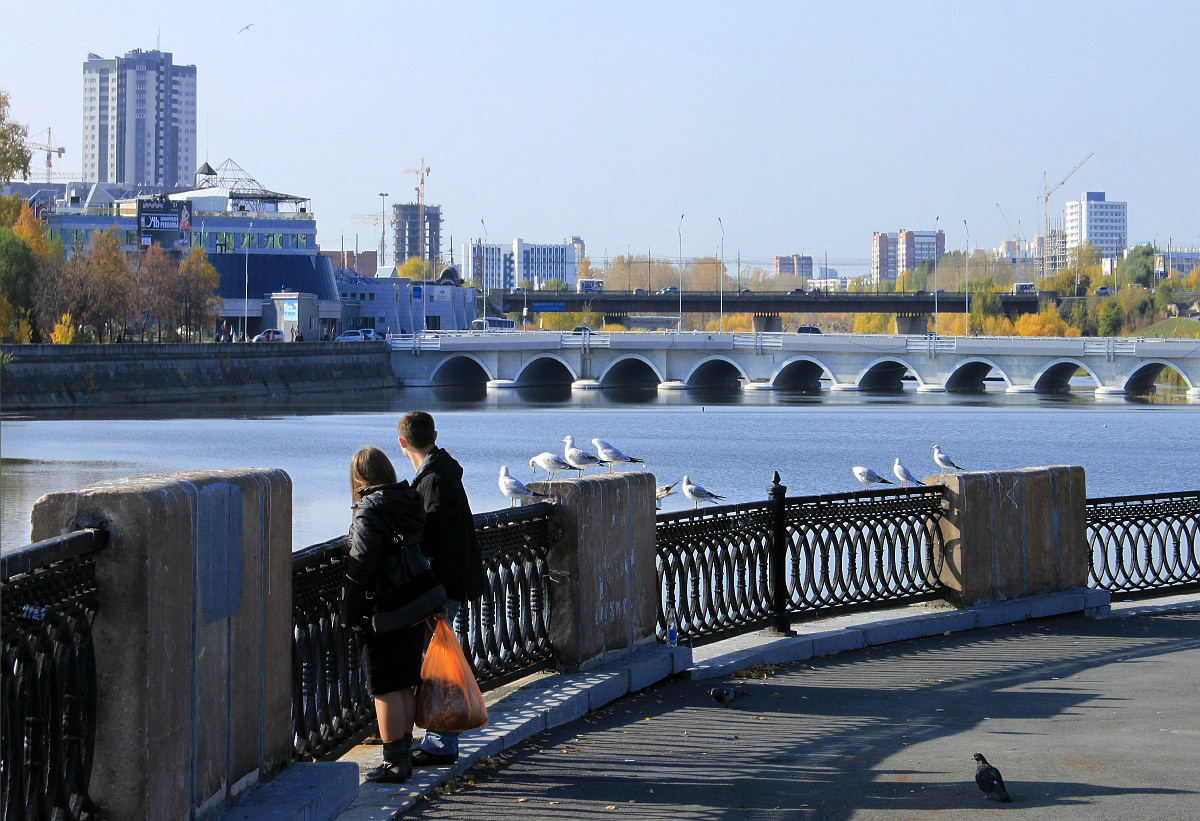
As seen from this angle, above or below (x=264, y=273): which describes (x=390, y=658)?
below

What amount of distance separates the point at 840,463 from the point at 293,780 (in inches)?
1520

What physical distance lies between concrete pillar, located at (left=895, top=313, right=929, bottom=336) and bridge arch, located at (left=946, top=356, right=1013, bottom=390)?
26.9 m

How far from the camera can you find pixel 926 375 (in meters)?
87.1

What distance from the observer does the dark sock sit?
626cm

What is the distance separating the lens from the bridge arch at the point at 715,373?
9276cm

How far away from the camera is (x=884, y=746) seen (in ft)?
23.8

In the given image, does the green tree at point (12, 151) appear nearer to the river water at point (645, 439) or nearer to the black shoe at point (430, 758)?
the river water at point (645, 439)

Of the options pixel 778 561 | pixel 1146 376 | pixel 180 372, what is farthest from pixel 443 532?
pixel 1146 376

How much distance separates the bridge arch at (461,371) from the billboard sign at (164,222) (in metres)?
25.6

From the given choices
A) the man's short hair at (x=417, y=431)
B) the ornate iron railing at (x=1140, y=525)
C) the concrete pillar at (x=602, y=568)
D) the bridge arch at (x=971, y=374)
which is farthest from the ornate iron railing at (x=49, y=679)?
the bridge arch at (x=971, y=374)

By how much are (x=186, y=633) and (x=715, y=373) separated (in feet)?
312

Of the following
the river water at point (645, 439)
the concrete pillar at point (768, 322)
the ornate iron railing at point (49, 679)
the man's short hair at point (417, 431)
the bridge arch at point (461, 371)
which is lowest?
the river water at point (645, 439)

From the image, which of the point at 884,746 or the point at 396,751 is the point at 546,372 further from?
the point at 396,751

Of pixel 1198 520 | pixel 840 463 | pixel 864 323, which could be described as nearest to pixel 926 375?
pixel 840 463
